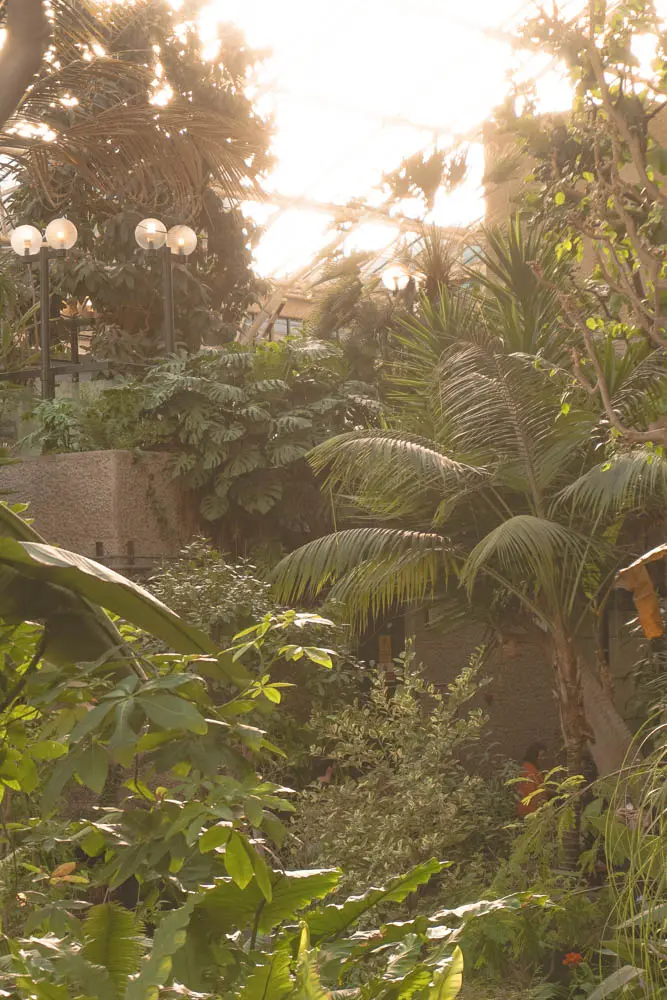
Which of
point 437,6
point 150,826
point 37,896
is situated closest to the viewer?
point 150,826

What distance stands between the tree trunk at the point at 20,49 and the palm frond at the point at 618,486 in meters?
4.54

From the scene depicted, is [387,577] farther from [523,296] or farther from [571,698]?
[523,296]

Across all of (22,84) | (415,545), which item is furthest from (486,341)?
(22,84)

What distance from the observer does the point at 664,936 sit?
375 centimetres

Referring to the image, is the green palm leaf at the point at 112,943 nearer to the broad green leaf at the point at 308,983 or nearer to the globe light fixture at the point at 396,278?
the broad green leaf at the point at 308,983

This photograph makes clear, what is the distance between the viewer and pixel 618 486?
6.72 meters

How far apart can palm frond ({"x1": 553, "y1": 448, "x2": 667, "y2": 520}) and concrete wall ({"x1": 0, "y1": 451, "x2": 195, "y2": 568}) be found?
402 cm

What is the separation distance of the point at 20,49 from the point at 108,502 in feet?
26.4

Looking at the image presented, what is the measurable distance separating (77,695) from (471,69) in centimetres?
2011

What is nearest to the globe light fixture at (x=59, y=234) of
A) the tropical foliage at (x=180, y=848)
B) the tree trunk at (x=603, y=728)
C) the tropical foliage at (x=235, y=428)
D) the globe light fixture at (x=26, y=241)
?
the globe light fixture at (x=26, y=241)

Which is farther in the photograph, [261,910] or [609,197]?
[609,197]

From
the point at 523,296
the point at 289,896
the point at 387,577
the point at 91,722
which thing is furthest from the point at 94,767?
the point at 523,296

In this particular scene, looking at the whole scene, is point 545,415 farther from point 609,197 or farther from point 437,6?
point 437,6

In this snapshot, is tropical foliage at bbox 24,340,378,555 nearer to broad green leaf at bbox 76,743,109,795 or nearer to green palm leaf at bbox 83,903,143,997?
green palm leaf at bbox 83,903,143,997
